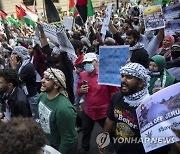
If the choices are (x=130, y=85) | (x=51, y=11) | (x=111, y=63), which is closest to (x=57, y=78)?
(x=130, y=85)

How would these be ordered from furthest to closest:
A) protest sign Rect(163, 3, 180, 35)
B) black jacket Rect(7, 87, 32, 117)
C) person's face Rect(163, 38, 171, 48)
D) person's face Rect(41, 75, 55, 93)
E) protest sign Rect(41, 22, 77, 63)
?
person's face Rect(163, 38, 171, 48) → protest sign Rect(163, 3, 180, 35) → protest sign Rect(41, 22, 77, 63) → black jacket Rect(7, 87, 32, 117) → person's face Rect(41, 75, 55, 93)

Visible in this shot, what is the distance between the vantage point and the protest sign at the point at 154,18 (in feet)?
19.3

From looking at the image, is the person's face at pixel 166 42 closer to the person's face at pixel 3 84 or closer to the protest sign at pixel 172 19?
the protest sign at pixel 172 19

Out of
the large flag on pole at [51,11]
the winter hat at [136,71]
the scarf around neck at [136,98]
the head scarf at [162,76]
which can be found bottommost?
the head scarf at [162,76]

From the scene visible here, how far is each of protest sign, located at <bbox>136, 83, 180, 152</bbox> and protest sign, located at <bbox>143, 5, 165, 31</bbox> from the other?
3.64m

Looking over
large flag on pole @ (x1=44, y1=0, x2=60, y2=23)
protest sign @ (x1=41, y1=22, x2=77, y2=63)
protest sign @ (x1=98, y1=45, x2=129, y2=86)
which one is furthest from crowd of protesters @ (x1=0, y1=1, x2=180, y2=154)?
large flag on pole @ (x1=44, y1=0, x2=60, y2=23)

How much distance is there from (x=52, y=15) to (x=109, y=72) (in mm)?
2066

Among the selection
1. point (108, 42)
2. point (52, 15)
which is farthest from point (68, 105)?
point (108, 42)

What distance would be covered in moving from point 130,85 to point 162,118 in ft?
2.45

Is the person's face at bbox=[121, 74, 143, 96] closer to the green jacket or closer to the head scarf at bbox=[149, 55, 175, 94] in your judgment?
the green jacket

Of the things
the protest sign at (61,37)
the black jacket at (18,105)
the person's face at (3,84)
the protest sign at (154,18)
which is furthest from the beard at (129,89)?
the protest sign at (154,18)

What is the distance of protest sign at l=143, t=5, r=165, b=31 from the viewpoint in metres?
5.89

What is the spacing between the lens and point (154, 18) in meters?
6.02

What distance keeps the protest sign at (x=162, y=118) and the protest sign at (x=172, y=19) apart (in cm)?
333
